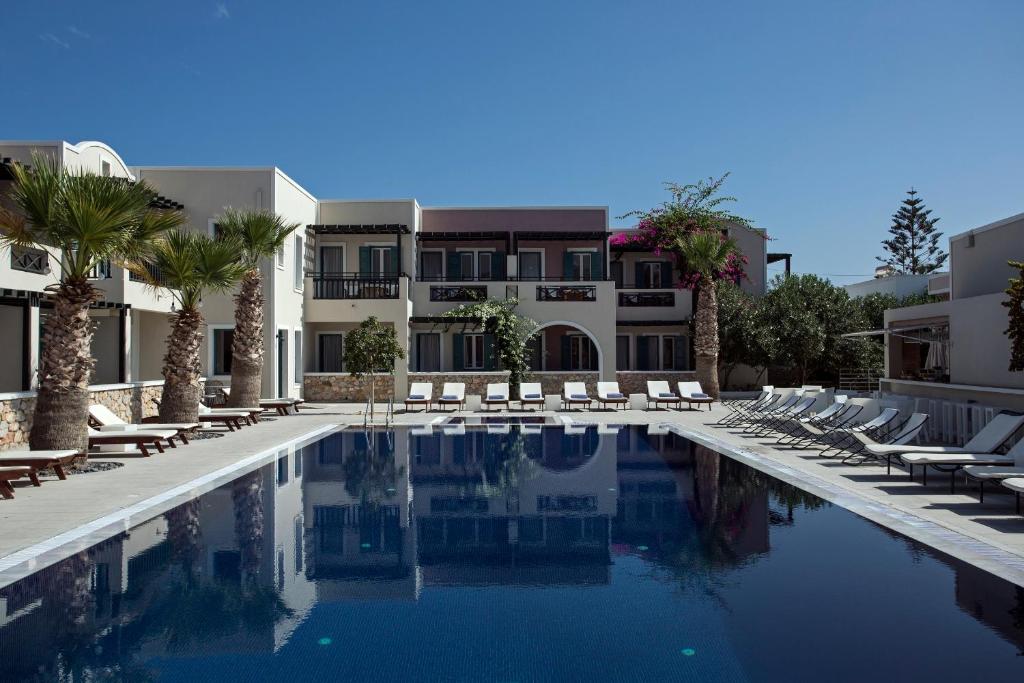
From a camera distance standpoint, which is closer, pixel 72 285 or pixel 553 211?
pixel 72 285

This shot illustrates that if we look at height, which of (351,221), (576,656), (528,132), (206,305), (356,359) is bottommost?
(576,656)

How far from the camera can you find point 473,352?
29.9 metres

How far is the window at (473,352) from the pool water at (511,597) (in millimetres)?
19147

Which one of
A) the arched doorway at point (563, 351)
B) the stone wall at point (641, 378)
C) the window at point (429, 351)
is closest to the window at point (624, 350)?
the arched doorway at point (563, 351)

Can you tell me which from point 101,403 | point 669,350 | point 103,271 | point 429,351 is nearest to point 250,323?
point 103,271

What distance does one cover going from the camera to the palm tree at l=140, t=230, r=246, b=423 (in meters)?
16.6

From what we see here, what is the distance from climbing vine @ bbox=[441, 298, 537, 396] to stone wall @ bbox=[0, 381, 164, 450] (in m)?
10.8

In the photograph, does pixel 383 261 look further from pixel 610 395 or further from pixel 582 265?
pixel 610 395

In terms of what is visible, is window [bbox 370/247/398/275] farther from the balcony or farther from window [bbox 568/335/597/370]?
window [bbox 568/335/597/370]

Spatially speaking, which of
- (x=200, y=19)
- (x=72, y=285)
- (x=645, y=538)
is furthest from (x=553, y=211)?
(x=645, y=538)

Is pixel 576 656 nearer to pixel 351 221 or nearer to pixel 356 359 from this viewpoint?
pixel 356 359

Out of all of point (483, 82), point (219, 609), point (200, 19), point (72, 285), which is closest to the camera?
point (219, 609)

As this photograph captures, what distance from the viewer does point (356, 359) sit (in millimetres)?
21797

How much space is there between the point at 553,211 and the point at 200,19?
15.3 m
